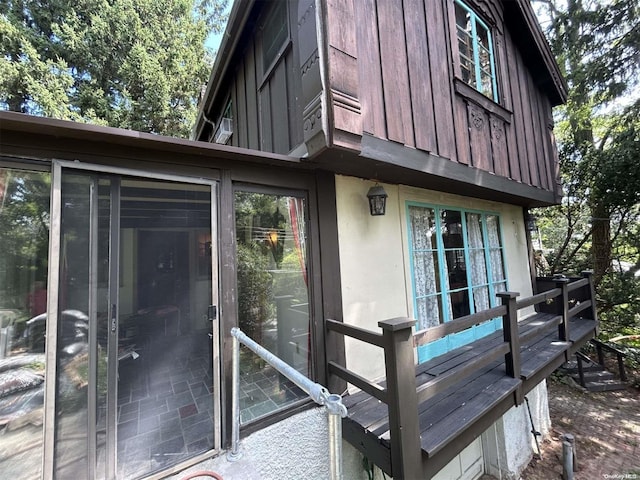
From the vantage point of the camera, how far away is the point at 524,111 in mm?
4832

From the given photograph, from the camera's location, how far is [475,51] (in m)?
4.04

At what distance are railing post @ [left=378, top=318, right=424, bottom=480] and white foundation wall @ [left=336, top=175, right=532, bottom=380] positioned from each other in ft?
3.11

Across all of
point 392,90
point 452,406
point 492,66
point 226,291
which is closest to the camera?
point 226,291

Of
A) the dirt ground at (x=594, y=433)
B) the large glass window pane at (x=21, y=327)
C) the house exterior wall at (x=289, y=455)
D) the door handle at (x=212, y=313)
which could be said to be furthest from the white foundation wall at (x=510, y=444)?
the large glass window pane at (x=21, y=327)

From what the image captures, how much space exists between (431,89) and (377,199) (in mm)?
1370

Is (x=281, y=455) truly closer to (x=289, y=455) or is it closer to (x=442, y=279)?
(x=289, y=455)

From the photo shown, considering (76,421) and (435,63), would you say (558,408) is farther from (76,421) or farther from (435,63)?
(76,421)

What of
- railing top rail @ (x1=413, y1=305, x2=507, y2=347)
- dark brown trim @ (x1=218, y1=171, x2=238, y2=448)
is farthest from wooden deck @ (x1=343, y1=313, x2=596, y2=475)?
dark brown trim @ (x1=218, y1=171, x2=238, y2=448)

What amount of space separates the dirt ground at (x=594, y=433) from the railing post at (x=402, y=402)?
4522mm

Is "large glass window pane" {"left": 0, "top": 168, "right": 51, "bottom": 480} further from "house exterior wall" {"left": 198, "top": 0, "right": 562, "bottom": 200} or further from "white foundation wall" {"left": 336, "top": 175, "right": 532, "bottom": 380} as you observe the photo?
"white foundation wall" {"left": 336, "top": 175, "right": 532, "bottom": 380}

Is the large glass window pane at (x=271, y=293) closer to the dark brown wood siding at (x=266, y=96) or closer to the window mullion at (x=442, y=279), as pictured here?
the dark brown wood siding at (x=266, y=96)

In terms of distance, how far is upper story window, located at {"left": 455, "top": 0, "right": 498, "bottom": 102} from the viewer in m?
3.94

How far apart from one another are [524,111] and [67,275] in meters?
6.30

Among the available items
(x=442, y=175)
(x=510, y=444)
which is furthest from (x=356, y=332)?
(x=510, y=444)
